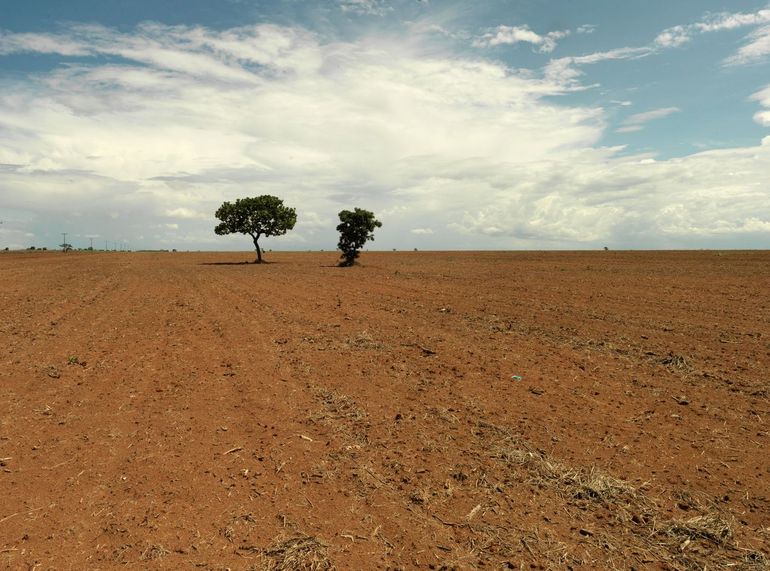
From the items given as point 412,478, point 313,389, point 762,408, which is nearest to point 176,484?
point 412,478

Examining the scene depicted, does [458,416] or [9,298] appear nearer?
[458,416]

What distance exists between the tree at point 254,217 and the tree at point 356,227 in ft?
37.8

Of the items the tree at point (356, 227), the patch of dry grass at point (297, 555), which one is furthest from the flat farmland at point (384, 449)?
the tree at point (356, 227)

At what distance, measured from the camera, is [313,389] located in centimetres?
897

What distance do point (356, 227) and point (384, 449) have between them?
45550 mm

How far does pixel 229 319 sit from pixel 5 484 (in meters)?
10.3

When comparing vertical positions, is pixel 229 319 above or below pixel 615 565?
above

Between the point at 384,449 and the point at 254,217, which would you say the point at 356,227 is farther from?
the point at 384,449

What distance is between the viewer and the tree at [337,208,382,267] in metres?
51.0

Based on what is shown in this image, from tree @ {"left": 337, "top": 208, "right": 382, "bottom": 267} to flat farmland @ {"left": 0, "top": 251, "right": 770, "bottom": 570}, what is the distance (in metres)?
37.9

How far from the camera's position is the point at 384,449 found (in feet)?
21.7

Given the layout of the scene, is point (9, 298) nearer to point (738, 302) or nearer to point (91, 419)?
point (91, 419)

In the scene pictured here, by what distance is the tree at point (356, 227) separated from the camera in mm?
51000

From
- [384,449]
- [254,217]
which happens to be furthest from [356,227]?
[384,449]
